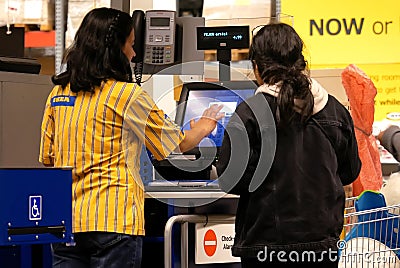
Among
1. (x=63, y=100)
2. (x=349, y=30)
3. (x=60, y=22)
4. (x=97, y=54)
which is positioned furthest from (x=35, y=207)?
(x=349, y=30)

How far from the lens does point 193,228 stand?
11.2 ft

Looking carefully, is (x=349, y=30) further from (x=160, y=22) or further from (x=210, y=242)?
(x=210, y=242)

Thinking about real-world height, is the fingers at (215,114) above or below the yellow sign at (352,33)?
below

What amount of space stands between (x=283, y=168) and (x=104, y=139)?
0.59 meters

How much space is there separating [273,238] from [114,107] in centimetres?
67

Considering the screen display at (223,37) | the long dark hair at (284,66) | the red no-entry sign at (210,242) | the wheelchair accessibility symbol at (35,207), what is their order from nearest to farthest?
the wheelchair accessibility symbol at (35,207) → the long dark hair at (284,66) → the red no-entry sign at (210,242) → the screen display at (223,37)

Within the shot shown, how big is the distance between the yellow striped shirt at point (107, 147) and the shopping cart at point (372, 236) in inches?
28.1

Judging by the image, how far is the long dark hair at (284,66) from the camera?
2.49 m

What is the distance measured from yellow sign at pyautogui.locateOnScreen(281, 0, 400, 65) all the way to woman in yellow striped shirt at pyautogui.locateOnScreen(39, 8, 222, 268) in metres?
2.71

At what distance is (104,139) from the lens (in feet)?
8.80

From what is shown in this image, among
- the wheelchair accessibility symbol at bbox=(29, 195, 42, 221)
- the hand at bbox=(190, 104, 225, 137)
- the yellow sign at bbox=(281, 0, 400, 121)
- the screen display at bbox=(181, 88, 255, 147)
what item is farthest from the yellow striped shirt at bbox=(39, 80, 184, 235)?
the yellow sign at bbox=(281, 0, 400, 121)

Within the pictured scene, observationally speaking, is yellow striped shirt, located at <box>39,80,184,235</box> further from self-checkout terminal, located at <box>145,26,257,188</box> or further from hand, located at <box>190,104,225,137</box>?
self-checkout terminal, located at <box>145,26,257,188</box>

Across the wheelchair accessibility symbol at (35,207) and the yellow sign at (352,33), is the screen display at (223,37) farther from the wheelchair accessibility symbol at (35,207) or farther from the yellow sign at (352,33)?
the wheelchair accessibility symbol at (35,207)

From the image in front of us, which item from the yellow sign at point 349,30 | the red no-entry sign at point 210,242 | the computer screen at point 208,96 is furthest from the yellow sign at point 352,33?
the red no-entry sign at point 210,242
